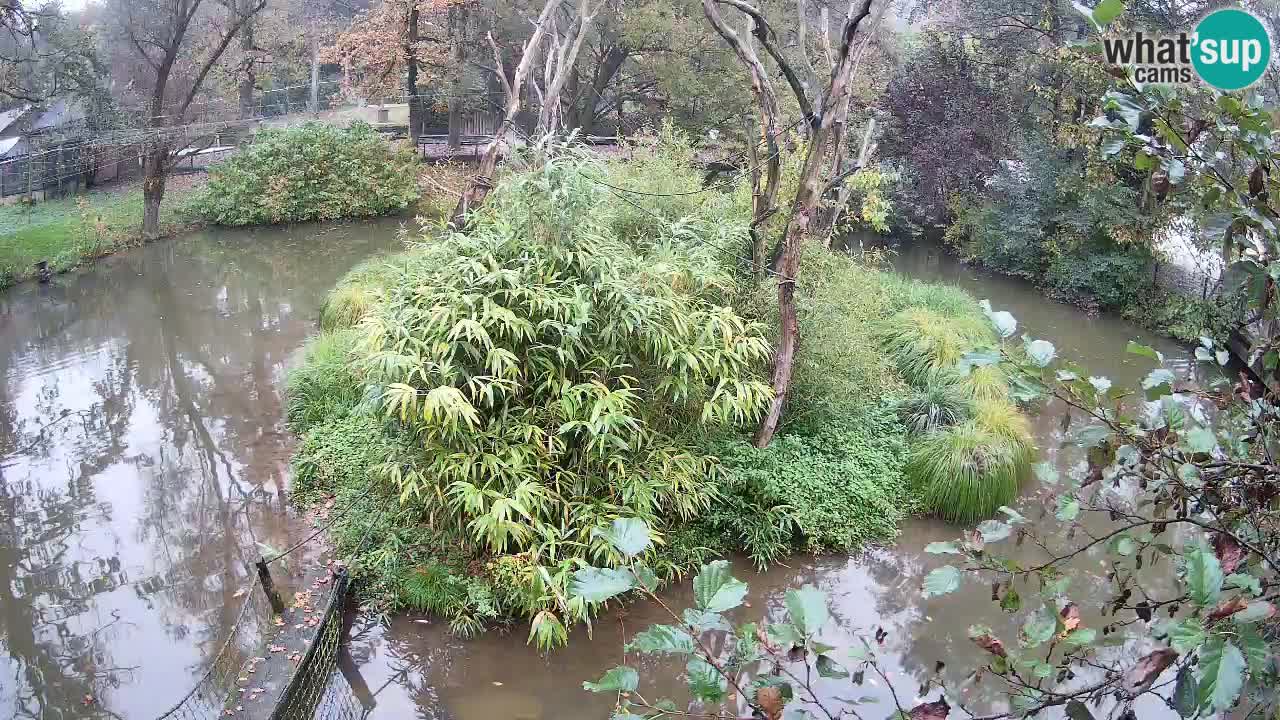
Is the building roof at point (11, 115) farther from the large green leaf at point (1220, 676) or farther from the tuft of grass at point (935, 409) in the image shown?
the large green leaf at point (1220, 676)

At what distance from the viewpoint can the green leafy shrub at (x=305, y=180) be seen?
13414 mm

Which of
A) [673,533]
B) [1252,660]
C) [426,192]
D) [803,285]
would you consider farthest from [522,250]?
[426,192]

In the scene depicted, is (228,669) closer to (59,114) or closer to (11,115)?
(11,115)

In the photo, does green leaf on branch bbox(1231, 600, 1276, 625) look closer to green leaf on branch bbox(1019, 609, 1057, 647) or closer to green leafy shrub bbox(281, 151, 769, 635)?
green leaf on branch bbox(1019, 609, 1057, 647)

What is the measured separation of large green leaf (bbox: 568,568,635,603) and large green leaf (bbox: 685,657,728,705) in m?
0.13

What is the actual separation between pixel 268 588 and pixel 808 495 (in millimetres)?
3023

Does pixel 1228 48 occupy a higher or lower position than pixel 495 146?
higher

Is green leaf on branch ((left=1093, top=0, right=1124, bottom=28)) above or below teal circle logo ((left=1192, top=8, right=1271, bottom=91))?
below

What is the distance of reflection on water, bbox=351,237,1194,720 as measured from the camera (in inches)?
169

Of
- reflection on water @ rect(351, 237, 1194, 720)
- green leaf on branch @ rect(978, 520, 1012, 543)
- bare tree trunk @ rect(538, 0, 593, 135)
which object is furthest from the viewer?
bare tree trunk @ rect(538, 0, 593, 135)

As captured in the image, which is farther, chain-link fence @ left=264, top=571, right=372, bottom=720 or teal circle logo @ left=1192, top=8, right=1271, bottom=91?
chain-link fence @ left=264, top=571, right=372, bottom=720

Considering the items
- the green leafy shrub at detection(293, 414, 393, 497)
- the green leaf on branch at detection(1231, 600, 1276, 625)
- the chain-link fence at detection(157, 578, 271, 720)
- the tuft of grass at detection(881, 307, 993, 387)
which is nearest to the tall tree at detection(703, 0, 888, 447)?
the tuft of grass at detection(881, 307, 993, 387)

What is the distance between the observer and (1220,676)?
3.25 feet

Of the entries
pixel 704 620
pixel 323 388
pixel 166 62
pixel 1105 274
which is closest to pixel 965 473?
pixel 323 388
